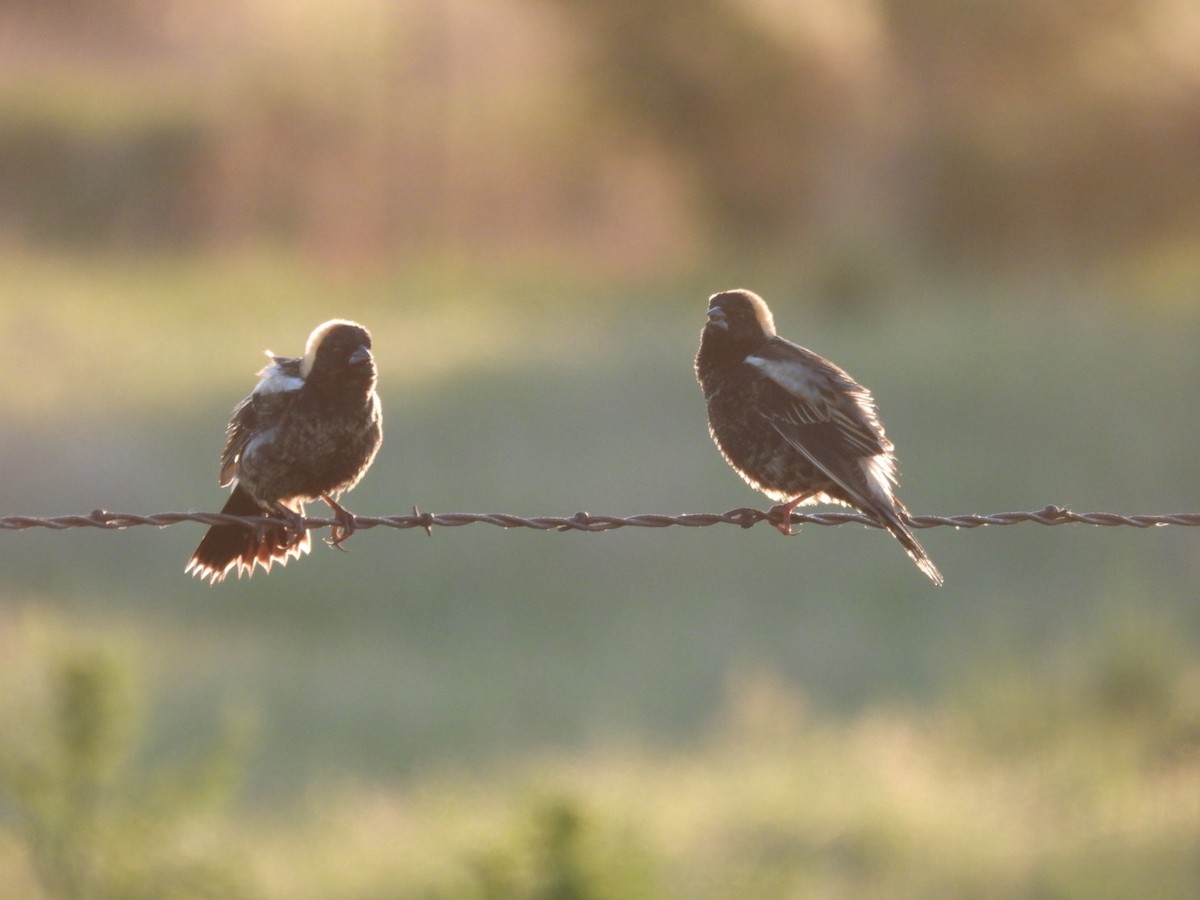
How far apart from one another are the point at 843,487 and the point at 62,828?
4428 mm

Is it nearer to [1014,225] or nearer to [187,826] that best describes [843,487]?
[187,826]

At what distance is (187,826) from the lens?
9.73 metres

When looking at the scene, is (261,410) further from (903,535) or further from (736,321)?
(903,535)

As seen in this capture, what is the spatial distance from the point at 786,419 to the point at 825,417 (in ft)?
0.52

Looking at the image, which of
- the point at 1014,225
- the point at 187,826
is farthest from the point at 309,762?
the point at 1014,225

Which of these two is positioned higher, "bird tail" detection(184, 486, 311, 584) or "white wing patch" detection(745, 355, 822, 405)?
"white wing patch" detection(745, 355, 822, 405)

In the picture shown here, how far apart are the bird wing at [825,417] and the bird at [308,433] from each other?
5.02ft

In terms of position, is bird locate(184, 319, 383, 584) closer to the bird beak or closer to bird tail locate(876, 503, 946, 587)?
the bird beak

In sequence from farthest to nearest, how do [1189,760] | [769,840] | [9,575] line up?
[9,575] → [1189,760] → [769,840]

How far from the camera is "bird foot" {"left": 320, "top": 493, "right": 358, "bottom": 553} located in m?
6.26

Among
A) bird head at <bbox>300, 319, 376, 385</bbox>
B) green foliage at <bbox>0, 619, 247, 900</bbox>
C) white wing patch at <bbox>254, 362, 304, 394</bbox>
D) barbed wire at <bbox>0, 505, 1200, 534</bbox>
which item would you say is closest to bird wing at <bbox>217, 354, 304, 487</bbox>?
white wing patch at <bbox>254, 362, 304, 394</bbox>

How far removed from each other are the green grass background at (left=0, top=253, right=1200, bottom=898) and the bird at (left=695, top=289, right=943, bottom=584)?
1.67 m

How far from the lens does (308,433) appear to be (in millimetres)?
6641

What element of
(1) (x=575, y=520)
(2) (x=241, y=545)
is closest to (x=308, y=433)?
(2) (x=241, y=545)
